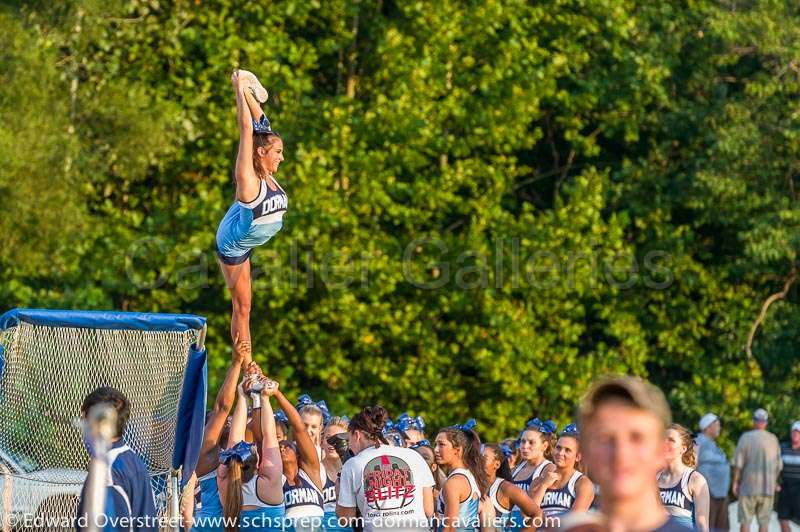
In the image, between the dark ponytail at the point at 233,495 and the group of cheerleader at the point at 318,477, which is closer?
the dark ponytail at the point at 233,495

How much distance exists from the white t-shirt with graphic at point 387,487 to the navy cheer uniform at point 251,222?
150 cm

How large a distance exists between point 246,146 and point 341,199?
13.4m

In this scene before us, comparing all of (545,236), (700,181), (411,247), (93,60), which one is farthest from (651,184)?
(93,60)

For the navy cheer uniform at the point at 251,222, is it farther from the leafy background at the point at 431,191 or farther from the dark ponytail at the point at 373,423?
the leafy background at the point at 431,191

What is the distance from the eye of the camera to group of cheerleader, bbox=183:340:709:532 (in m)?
9.43

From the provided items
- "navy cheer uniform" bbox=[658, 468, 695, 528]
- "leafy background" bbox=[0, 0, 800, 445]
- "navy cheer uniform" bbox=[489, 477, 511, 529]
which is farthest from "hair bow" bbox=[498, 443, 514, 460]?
"leafy background" bbox=[0, 0, 800, 445]

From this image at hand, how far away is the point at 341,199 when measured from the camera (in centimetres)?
2255

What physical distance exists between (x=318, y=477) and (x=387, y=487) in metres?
0.82

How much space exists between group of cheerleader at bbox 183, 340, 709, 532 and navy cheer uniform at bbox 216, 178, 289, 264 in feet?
2.08

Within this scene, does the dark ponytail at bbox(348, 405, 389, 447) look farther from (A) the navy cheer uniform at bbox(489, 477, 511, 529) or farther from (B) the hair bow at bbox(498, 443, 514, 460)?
(B) the hair bow at bbox(498, 443, 514, 460)

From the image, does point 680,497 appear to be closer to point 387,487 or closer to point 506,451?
point 506,451

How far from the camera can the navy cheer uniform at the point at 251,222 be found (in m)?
9.30

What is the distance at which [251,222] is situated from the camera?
930 centimetres

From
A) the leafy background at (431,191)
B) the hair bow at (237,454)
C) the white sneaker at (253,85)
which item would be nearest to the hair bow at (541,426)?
the hair bow at (237,454)
